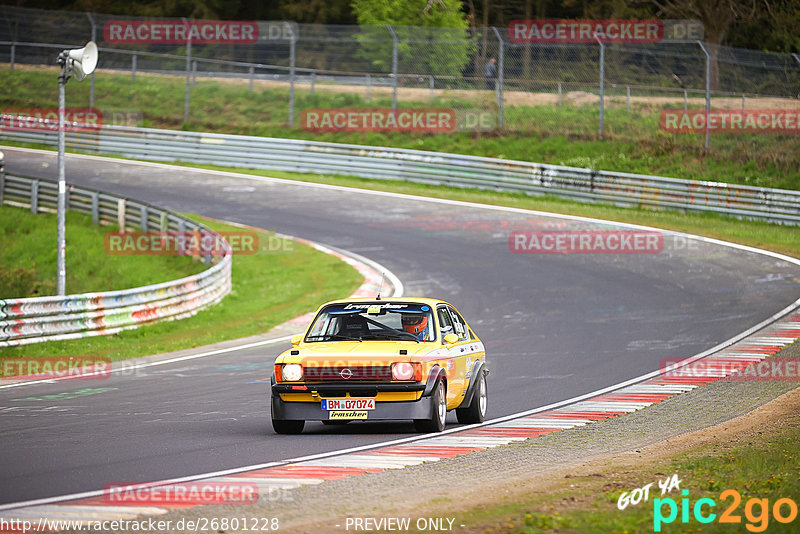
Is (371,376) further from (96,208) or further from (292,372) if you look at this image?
(96,208)

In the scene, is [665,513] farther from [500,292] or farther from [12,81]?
[12,81]

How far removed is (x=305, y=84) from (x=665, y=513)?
124 feet

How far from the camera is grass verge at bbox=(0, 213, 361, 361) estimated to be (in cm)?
1838

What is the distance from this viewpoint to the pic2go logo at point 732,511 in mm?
6461

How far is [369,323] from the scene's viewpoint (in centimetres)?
1163

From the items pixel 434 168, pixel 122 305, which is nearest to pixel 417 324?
pixel 122 305

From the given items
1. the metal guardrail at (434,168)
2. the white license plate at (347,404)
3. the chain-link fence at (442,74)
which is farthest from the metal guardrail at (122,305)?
the chain-link fence at (442,74)

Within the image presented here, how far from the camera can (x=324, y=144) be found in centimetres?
3916

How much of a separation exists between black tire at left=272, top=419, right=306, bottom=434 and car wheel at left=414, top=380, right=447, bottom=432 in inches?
46.5

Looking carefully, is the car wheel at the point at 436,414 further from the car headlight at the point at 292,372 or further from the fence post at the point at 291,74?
the fence post at the point at 291,74

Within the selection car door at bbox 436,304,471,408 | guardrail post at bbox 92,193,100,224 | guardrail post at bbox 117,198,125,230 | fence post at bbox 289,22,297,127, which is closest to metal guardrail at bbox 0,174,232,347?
guardrail post at bbox 117,198,125,230

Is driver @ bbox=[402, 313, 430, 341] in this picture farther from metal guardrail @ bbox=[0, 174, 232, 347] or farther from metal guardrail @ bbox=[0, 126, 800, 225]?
metal guardrail @ bbox=[0, 126, 800, 225]

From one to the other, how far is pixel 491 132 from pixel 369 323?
2865 cm

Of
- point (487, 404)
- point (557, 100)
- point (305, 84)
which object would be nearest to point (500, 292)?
point (487, 404)
